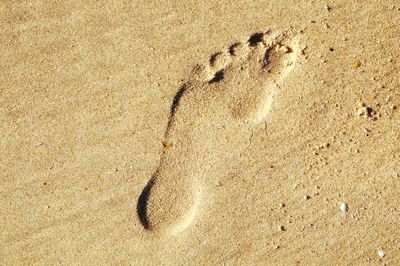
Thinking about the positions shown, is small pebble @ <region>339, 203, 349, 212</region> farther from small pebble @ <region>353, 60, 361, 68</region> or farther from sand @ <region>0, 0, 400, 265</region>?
small pebble @ <region>353, 60, 361, 68</region>

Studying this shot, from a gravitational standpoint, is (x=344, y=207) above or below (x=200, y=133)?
below

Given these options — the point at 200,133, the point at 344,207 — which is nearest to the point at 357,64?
the point at 344,207

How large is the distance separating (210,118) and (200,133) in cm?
8

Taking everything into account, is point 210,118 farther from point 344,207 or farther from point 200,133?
point 344,207

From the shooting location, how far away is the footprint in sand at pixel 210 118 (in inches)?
80.7

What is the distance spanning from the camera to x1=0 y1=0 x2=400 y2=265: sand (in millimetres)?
2043

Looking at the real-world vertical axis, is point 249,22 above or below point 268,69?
above

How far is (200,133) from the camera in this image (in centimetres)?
209

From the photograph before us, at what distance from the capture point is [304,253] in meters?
2.07

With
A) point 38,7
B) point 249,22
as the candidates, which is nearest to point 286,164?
point 249,22

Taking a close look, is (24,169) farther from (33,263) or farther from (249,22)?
(249,22)

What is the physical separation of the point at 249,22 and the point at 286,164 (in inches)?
26.3

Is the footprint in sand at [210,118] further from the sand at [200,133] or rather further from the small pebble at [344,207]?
the small pebble at [344,207]

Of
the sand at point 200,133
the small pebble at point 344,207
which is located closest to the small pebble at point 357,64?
the sand at point 200,133
